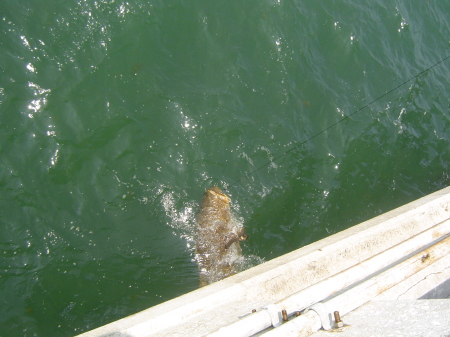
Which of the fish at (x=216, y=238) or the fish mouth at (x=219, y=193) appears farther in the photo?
the fish mouth at (x=219, y=193)

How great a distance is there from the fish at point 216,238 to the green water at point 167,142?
18 centimetres

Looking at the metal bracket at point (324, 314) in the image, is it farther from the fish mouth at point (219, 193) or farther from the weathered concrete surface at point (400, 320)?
the fish mouth at point (219, 193)

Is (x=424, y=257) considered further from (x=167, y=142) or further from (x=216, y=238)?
(x=167, y=142)

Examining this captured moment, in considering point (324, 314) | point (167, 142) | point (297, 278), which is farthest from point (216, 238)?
point (324, 314)

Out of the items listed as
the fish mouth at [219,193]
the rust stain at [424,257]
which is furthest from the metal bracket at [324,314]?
the fish mouth at [219,193]

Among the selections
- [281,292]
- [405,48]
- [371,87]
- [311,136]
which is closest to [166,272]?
[281,292]

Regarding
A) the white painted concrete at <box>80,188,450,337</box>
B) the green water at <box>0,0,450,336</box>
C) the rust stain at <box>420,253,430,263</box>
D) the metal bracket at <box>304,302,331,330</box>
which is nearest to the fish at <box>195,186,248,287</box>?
the green water at <box>0,0,450,336</box>

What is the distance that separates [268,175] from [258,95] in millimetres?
1377

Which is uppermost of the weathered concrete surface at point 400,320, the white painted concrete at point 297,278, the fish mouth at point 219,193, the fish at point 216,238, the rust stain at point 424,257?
the fish mouth at point 219,193

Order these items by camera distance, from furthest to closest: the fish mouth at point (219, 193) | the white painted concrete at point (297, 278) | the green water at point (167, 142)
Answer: the fish mouth at point (219, 193) → the green water at point (167, 142) → the white painted concrete at point (297, 278)

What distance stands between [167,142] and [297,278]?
9.61 feet

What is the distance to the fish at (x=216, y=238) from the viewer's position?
562cm

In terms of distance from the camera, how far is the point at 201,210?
5812 millimetres

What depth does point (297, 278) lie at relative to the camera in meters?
3.95
